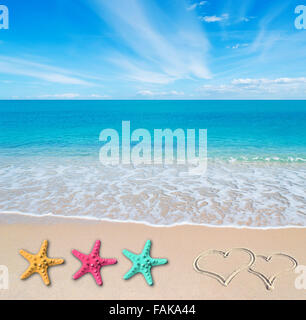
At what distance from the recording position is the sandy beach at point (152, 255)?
175 inches

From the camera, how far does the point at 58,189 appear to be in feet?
30.2

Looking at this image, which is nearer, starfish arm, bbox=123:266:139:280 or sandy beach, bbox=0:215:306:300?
sandy beach, bbox=0:215:306:300

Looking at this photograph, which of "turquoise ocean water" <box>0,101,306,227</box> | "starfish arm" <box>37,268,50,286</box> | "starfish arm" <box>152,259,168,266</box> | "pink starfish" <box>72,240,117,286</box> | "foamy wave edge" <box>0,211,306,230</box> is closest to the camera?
"starfish arm" <box>37,268,50,286</box>

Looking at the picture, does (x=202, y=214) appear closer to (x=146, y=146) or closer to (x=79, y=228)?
(x=79, y=228)

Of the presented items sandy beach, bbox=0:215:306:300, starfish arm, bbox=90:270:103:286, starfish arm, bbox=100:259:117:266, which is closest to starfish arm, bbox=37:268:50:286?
sandy beach, bbox=0:215:306:300

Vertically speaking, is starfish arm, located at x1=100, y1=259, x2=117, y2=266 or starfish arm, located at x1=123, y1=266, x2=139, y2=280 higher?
starfish arm, located at x1=100, y1=259, x2=117, y2=266

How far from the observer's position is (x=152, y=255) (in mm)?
5418

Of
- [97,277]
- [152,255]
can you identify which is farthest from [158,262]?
[97,277]

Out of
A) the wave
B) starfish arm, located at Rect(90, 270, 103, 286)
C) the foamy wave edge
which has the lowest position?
starfish arm, located at Rect(90, 270, 103, 286)

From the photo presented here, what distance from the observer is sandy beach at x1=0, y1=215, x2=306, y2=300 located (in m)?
4.45

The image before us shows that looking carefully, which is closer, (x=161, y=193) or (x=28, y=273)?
(x=28, y=273)

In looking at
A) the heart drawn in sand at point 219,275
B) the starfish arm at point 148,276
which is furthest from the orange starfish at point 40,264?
the heart drawn in sand at point 219,275

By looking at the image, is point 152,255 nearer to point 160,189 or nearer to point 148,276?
point 148,276

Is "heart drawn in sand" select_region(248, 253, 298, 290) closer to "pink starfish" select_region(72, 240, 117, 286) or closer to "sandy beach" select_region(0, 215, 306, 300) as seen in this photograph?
"sandy beach" select_region(0, 215, 306, 300)
